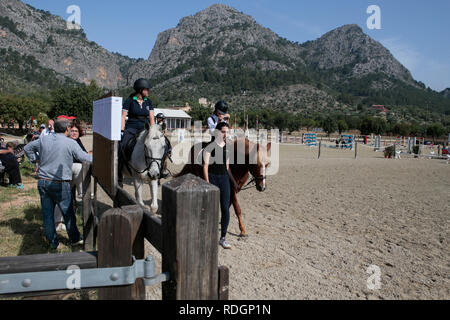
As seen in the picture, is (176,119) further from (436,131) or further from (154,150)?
(154,150)

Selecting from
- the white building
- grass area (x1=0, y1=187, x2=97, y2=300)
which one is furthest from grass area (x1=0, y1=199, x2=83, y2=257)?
the white building

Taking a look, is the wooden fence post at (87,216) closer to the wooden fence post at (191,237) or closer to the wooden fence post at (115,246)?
the wooden fence post at (115,246)

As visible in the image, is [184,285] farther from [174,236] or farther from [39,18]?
[39,18]

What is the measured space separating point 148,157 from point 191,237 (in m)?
4.00

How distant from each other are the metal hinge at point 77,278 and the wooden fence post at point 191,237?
100mm

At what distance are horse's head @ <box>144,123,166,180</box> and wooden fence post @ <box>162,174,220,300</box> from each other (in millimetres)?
3794

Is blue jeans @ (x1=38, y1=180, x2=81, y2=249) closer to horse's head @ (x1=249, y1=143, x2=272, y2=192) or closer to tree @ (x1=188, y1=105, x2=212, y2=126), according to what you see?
horse's head @ (x1=249, y1=143, x2=272, y2=192)

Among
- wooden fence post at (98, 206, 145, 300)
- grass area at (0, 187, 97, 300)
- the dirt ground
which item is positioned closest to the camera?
wooden fence post at (98, 206, 145, 300)

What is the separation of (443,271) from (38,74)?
526 ft

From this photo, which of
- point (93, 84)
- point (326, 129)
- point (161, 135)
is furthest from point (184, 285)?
point (326, 129)

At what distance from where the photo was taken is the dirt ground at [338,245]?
3.97 m

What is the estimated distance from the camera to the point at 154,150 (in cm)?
515

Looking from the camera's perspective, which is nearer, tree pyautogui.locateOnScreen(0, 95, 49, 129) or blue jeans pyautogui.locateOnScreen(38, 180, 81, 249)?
blue jeans pyautogui.locateOnScreen(38, 180, 81, 249)

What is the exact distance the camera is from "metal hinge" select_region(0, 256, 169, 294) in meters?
1.29
